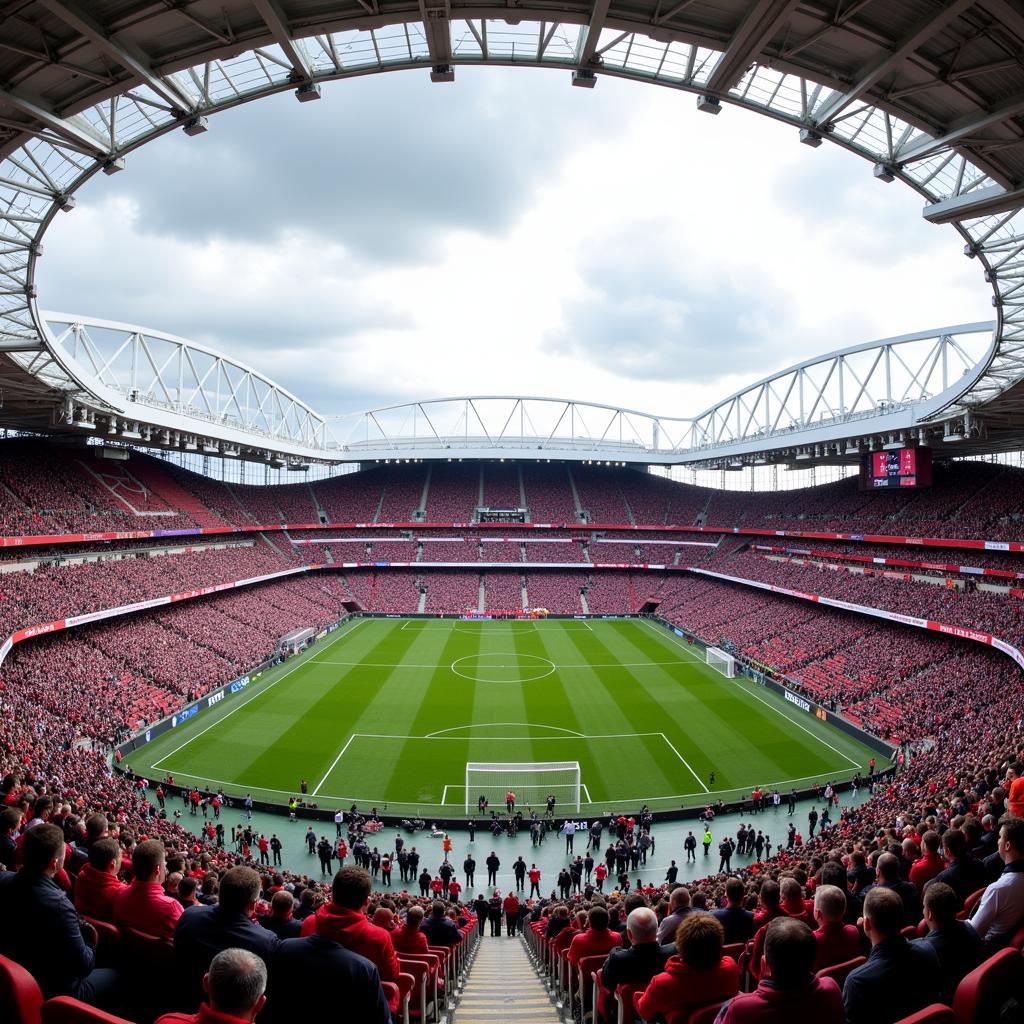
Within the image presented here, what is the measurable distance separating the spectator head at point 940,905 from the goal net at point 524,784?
63.7 feet

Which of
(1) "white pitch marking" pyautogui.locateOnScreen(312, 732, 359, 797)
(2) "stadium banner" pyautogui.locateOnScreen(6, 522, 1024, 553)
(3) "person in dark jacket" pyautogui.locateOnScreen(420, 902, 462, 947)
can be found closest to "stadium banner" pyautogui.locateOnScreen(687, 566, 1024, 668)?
(2) "stadium banner" pyautogui.locateOnScreen(6, 522, 1024, 553)

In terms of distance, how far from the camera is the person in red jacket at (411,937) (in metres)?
7.16

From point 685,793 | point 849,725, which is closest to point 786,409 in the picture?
point 849,725

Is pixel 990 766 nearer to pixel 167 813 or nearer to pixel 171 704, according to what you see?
pixel 167 813

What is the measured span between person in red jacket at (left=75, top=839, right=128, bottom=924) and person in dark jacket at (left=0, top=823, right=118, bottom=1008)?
4.61 ft

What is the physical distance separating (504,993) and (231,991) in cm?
795

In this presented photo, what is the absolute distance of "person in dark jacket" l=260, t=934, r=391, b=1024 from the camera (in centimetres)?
320

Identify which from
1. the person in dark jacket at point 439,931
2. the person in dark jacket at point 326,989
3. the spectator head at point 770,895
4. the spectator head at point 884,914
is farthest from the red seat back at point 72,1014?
the person in dark jacket at point 439,931

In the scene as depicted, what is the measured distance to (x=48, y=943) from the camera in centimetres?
365

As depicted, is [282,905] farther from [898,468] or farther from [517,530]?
[517,530]

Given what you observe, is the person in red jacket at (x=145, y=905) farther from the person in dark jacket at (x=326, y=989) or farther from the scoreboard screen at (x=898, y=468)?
the scoreboard screen at (x=898, y=468)

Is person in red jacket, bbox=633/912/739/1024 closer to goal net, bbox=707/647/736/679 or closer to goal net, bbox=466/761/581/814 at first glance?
goal net, bbox=466/761/581/814

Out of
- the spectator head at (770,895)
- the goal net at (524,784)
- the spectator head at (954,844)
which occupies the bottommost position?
the goal net at (524,784)

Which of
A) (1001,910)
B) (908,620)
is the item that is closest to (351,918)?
(1001,910)
